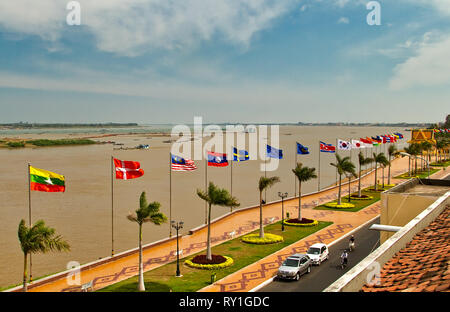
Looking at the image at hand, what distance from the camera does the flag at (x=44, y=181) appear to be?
70.0 ft

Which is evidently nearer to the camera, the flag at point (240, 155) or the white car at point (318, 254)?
the white car at point (318, 254)

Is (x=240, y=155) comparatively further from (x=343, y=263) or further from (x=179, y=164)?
(x=343, y=263)

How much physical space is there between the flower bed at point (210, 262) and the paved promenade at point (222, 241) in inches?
Answer: 55.1

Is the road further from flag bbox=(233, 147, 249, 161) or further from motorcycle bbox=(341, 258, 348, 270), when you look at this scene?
flag bbox=(233, 147, 249, 161)

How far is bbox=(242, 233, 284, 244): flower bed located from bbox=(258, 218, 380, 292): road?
4283 millimetres

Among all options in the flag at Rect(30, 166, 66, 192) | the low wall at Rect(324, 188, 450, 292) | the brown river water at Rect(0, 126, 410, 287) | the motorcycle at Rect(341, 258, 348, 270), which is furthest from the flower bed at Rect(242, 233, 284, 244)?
the low wall at Rect(324, 188, 450, 292)

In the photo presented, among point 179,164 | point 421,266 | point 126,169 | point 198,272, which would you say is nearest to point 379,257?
point 421,266

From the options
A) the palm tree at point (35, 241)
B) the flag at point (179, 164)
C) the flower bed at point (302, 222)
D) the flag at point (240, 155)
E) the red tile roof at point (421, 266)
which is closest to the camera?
the red tile roof at point (421, 266)

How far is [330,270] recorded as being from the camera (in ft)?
79.6

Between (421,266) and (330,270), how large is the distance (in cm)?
1578

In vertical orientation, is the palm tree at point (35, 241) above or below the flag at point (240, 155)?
below

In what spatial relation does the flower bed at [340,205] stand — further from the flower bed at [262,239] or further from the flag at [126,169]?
the flag at [126,169]

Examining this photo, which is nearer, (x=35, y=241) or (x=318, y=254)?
(x=35, y=241)

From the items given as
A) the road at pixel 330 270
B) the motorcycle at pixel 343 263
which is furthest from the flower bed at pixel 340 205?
the motorcycle at pixel 343 263
